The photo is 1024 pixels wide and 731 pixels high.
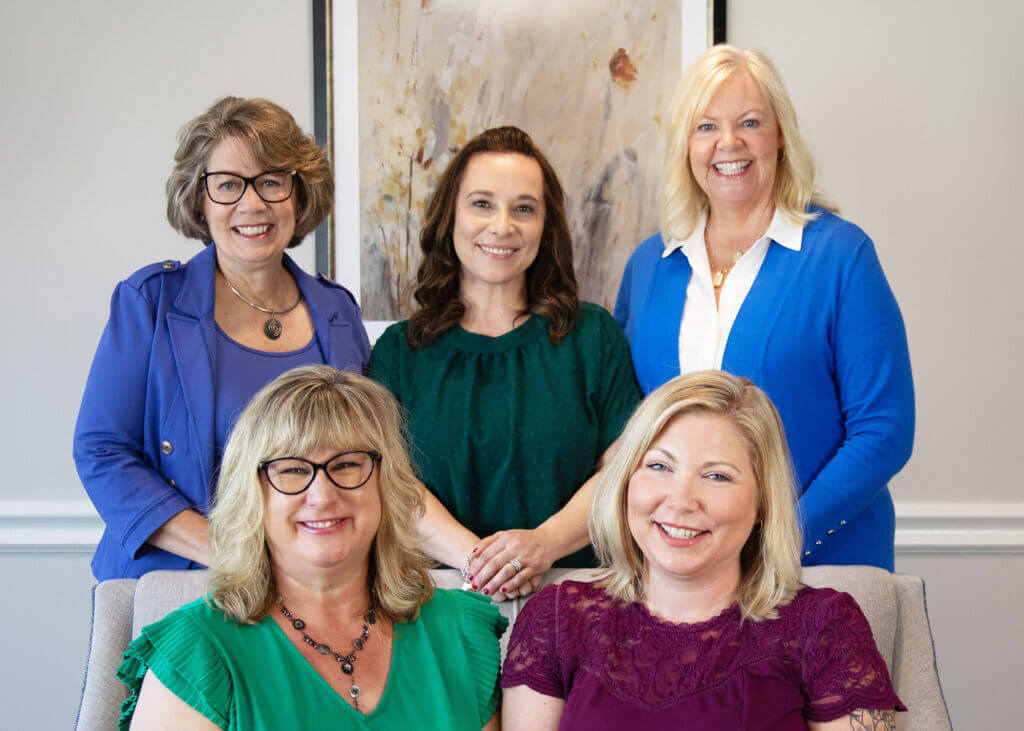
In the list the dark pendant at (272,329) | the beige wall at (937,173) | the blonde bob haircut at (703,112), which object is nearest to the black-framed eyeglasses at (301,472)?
the dark pendant at (272,329)

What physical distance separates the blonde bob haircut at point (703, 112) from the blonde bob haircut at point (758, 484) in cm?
75

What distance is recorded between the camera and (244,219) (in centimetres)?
214

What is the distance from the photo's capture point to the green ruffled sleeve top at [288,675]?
1450 mm

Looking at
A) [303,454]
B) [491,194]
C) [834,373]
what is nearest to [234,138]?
[491,194]

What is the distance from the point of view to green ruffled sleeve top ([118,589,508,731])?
1450 millimetres

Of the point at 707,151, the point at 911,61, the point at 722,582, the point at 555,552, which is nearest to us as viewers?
the point at 722,582

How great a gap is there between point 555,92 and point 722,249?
39.8 inches

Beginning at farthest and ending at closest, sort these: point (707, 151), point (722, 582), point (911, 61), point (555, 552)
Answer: point (911, 61)
point (707, 151)
point (555, 552)
point (722, 582)

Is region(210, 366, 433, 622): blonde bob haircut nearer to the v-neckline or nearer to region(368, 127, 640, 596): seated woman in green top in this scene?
the v-neckline

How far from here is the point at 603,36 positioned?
3074mm

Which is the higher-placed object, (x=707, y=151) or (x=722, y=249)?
(x=707, y=151)

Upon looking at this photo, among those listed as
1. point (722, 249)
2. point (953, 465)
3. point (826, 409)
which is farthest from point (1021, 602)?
point (722, 249)

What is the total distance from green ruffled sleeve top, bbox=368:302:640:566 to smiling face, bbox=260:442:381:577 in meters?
0.66

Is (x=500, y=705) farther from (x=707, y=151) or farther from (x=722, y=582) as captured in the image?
(x=707, y=151)
